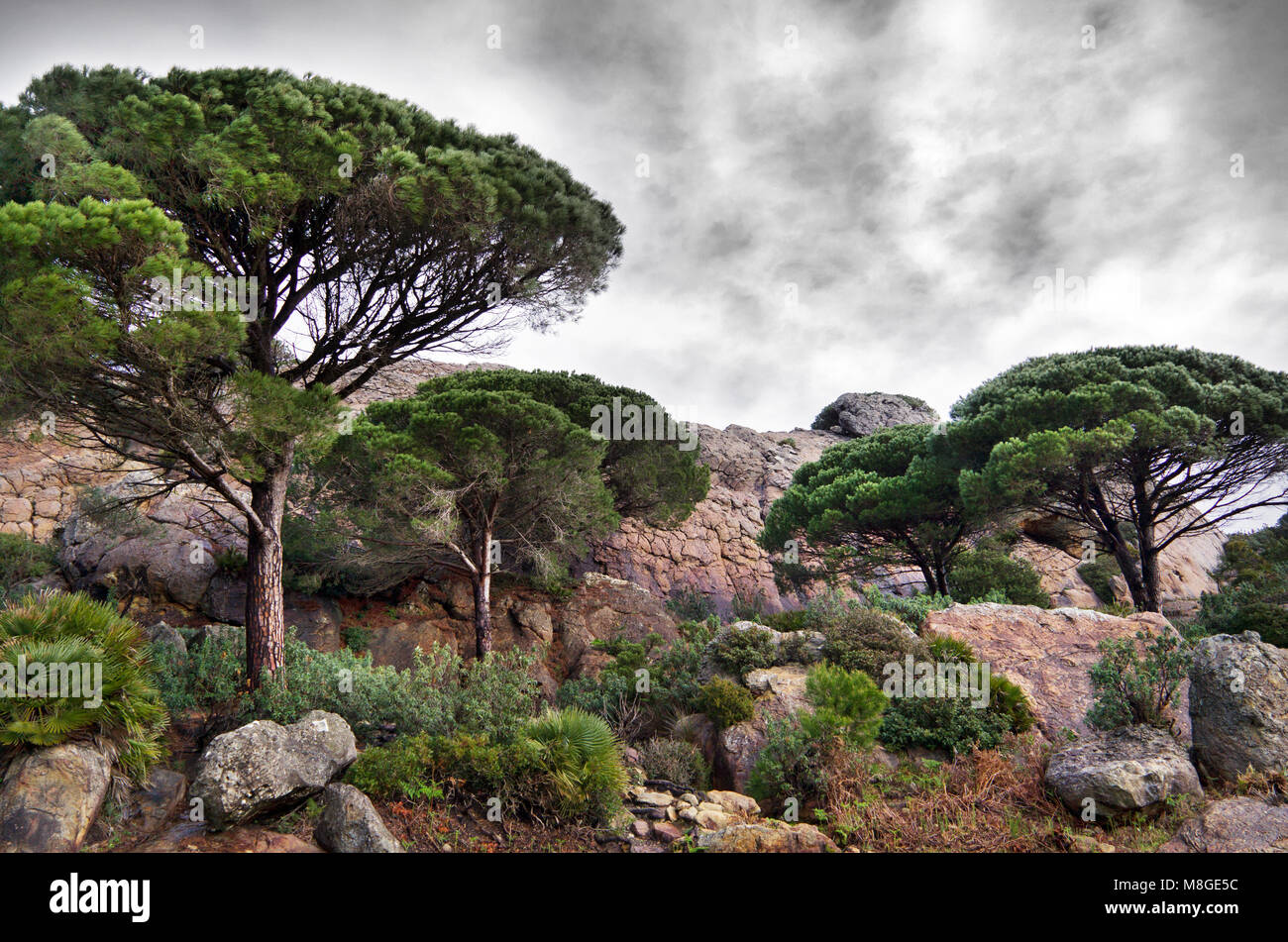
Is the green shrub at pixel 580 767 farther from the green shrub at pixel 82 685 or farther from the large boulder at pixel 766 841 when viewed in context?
the green shrub at pixel 82 685

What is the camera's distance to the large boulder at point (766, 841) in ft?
17.2

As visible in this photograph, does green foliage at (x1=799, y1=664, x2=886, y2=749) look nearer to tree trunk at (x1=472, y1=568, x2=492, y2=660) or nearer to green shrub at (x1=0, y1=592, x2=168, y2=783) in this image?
green shrub at (x1=0, y1=592, x2=168, y2=783)

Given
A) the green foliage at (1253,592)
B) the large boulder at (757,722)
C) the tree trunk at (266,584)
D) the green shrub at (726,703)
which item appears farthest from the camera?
the green foliage at (1253,592)

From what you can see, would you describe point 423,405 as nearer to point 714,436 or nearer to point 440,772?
point 440,772

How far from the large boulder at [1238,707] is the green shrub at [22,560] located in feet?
72.3

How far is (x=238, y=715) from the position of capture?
8.15 meters

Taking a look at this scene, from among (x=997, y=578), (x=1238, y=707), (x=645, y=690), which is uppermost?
(x=997, y=578)

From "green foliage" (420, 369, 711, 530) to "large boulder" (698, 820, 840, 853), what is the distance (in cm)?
1388

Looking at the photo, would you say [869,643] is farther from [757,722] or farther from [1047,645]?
[1047,645]

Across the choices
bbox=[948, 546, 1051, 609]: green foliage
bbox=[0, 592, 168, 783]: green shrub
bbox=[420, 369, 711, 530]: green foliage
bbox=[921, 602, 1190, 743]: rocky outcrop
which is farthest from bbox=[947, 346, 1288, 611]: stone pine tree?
bbox=[0, 592, 168, 783]: green shrub

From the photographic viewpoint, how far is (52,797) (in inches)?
199

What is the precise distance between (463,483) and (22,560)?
11.6 m

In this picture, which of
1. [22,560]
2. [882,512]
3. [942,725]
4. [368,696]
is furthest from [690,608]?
[22,560]

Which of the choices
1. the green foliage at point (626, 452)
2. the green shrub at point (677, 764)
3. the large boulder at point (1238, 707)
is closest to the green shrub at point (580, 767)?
the green shrub at point (677, 764)
